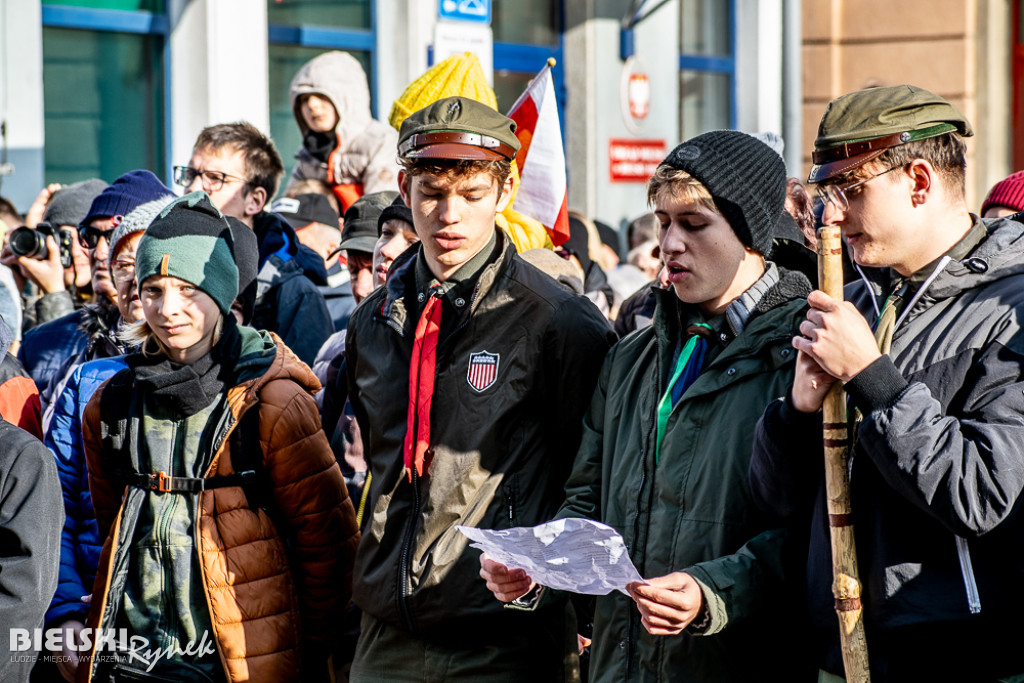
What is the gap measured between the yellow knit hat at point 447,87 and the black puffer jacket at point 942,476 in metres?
2.46

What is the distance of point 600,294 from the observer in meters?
5.61

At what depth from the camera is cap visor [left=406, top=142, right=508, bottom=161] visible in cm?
307

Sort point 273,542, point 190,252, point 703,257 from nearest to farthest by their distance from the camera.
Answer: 1. point 703,257
2. point 273,542
3. point 190,252

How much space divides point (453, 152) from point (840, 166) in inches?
40.5

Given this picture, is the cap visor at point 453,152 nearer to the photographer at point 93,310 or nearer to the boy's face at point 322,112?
the photographer at point 93,310

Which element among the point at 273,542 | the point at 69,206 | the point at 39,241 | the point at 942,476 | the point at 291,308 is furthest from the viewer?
the point at 69,206

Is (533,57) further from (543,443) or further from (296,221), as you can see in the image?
(543,443)

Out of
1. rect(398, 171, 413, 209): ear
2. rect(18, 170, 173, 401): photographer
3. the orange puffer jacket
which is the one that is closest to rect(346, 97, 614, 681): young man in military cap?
rect(398, 171, 413, 209): ear

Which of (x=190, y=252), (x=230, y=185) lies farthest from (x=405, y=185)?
(x=230, y=185)

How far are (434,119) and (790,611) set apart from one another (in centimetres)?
146

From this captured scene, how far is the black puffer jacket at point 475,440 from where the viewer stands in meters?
2.99

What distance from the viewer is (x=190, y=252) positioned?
357cm

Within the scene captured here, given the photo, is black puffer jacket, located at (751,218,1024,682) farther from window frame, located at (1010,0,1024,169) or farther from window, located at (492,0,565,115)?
window frame, located at (1010,0,1024,169)

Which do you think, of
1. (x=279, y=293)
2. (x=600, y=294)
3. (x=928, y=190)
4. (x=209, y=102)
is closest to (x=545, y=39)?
(x=209, y=102)
